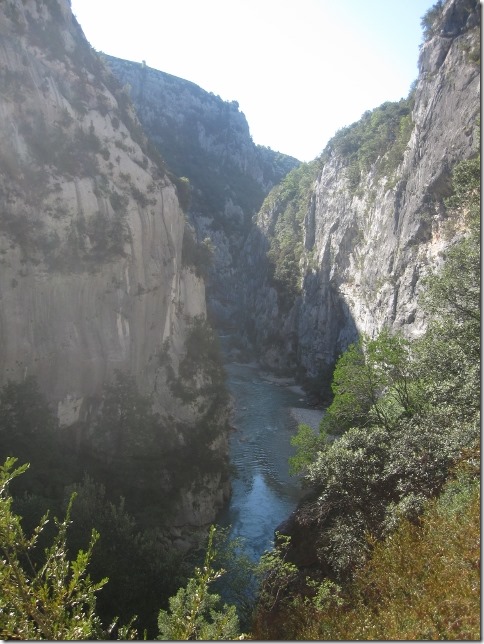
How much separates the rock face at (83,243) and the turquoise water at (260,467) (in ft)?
7.09

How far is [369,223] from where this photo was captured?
5153cm

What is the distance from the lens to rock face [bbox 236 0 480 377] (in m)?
33.3

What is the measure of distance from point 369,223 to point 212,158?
7128 cm

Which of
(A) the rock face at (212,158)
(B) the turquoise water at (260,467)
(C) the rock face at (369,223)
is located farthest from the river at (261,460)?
(A) the rock face at (212,158)

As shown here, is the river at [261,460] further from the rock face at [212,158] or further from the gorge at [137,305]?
the rock face at [212,158]

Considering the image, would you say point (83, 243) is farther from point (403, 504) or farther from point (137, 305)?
point (403, 504)

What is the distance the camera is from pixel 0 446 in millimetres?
20625

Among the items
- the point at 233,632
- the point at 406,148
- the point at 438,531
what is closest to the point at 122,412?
the point at 233,632

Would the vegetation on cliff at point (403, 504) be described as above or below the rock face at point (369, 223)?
below

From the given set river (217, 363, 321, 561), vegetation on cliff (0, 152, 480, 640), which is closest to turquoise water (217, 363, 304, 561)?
river (217, 363, 321, 561)

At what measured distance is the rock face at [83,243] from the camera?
75.0ft

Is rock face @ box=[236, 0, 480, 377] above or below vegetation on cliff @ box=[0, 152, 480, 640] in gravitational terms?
above

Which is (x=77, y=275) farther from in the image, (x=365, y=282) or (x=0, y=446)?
(x=365, y=282)

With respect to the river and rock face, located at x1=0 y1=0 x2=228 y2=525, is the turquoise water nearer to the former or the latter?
the river
